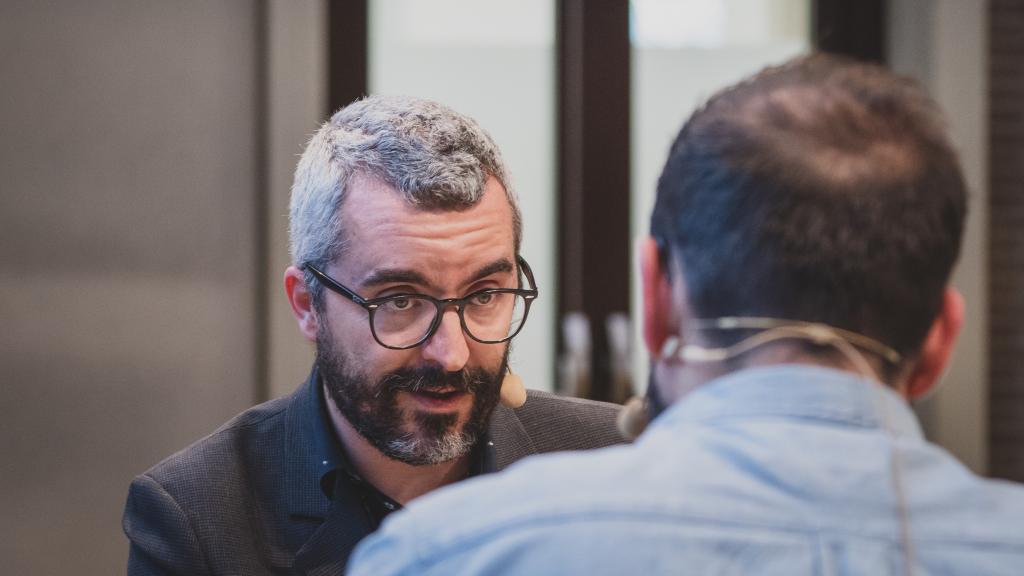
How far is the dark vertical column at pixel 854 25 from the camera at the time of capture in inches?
131

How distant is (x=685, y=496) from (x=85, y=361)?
1.21 m

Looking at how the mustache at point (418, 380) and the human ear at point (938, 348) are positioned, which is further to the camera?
the mustache at point (418, 380)

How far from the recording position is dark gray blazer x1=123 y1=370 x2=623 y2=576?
4.57 ft

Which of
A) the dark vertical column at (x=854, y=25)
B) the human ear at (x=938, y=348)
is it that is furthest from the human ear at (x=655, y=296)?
the dark vertical column at (x=854, y=25)

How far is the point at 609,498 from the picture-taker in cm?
71

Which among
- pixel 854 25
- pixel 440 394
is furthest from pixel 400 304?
pixel 854 25

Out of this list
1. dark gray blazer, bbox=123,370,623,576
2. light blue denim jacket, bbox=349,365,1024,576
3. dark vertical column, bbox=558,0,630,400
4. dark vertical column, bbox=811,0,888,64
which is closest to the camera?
light blue denim jacket, bbox=349,365,1024,576

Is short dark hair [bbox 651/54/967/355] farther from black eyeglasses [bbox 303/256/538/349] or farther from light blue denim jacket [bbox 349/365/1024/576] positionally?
black eyeglasses [bbox 303/256/538/349]

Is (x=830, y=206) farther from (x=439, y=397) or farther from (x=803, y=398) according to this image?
(x=439, y=397)

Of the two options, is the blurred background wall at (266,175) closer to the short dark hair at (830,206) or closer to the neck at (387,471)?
the neck at (387,471)

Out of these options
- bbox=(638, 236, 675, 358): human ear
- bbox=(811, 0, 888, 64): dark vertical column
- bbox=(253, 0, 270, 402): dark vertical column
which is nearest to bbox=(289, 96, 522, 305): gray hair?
bbox=(638, 236, 675, 358): human ear

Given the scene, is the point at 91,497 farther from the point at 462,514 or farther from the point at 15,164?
the point at 462,514

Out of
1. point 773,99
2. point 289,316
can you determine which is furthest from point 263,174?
point 773,99

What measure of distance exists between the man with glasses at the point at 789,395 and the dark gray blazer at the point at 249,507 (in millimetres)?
675
